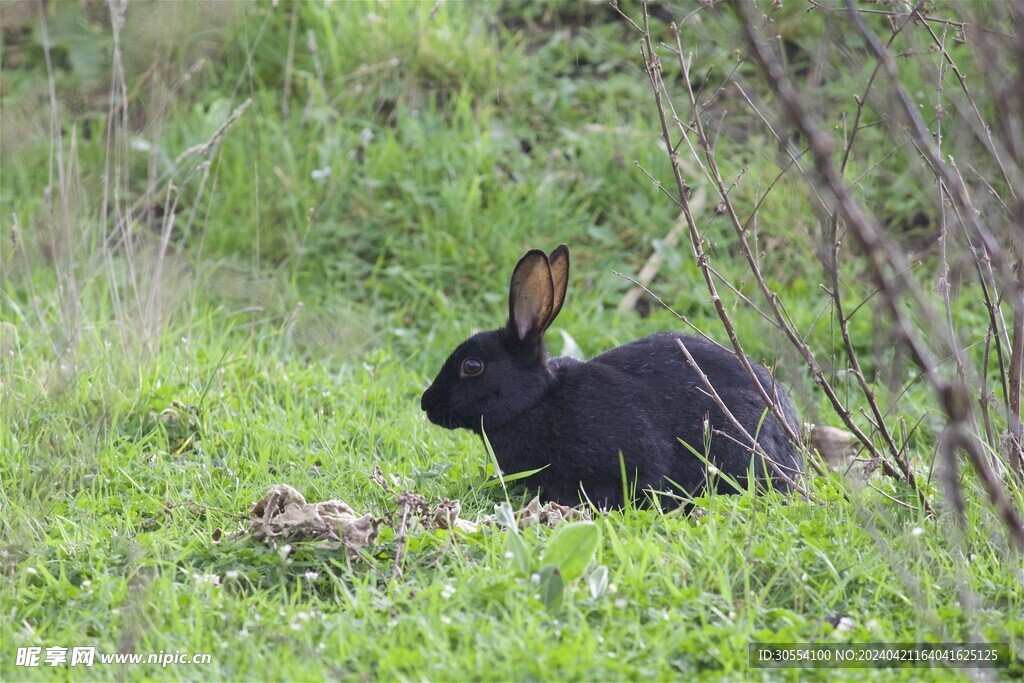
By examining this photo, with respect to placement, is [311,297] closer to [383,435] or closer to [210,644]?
[383,435]

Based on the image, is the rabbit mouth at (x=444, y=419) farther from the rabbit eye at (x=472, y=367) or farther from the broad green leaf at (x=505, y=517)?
the broad green leaf at (x=505, y=517)

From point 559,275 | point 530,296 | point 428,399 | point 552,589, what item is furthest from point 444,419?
point 552,589

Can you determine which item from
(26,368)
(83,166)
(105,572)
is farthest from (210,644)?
(83,166)

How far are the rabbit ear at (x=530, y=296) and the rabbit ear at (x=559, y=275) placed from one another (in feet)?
0.10

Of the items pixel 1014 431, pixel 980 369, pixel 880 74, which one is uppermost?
pixel 880 74

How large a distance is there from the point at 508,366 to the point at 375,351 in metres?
1.54

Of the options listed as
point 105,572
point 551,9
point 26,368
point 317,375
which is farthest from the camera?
point 551,9

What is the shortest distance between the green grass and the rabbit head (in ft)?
0.68

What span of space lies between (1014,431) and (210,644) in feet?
7.68

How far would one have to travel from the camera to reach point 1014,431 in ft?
10.9

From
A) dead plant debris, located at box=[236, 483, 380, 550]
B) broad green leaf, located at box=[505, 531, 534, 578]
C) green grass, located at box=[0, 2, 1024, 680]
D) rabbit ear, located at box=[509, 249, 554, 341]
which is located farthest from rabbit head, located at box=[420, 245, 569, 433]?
broad green leaf, located at box=[505, 531, 534, 578]

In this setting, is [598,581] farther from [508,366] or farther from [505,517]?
[508,366]

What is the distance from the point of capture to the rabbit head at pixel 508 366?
4.00m

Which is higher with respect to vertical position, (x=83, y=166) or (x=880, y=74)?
(x=880, y=74)
